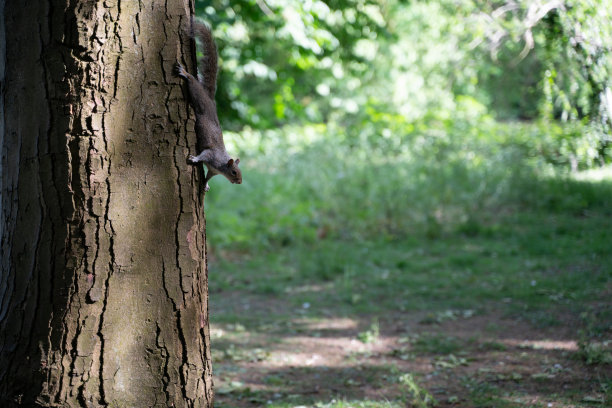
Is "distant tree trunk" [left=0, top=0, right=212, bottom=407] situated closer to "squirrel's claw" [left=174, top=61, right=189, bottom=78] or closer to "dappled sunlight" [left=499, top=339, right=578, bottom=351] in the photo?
"squirrel's claw" [left=174, top=61, right=189, bottom=78]

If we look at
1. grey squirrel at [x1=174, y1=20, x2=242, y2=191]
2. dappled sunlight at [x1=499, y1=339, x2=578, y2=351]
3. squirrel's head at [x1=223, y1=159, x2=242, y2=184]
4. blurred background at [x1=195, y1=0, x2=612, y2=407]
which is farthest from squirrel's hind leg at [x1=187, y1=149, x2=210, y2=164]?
dappled sunlight at [x1=499, y1=339, x2=578, y2=351]

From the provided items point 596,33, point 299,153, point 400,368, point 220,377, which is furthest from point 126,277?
point 299,153

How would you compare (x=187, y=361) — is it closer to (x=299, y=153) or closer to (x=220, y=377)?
(x=220, y=377)

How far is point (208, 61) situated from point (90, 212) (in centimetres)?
86

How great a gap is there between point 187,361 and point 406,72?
13.4m

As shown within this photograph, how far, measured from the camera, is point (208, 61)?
2439 mm

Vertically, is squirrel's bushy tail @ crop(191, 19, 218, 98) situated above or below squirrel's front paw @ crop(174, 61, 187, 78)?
above

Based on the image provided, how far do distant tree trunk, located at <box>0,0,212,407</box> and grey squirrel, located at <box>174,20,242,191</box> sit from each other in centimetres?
10

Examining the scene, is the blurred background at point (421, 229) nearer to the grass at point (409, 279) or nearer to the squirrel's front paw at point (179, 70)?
the grass at point (409, 279)

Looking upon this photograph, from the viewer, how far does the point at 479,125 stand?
10.7 m

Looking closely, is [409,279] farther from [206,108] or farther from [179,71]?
[179,71]

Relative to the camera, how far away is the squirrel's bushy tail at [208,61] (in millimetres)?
2340

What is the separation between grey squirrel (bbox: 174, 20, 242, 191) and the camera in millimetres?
2133

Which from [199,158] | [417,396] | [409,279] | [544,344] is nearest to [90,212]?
[199,158]
